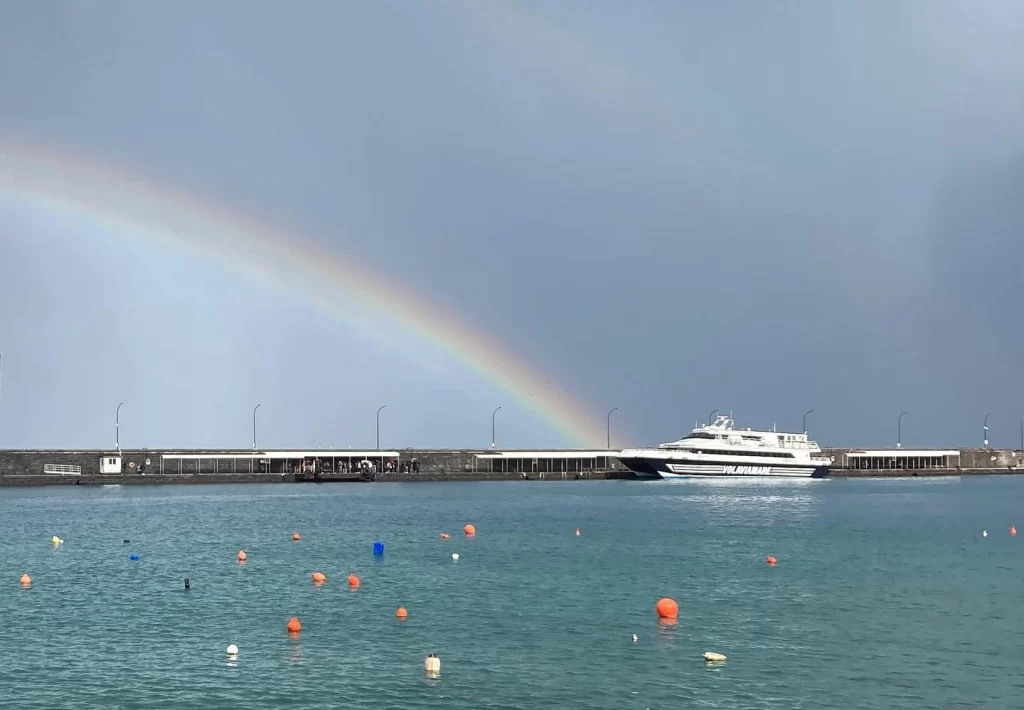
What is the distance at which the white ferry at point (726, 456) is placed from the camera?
183m

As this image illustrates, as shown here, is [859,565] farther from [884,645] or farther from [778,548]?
[884,645]

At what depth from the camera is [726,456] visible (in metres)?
183

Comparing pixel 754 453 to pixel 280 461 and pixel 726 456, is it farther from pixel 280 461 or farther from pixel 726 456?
pixel 280 461

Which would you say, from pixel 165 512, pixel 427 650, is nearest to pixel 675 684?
pixel 427 650

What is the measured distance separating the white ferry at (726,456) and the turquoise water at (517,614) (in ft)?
260

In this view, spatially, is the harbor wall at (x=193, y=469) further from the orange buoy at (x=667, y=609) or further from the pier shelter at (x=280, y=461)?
the orange buoy at (x=667, y=609)

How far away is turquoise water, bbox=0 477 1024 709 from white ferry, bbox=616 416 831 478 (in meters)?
79.3

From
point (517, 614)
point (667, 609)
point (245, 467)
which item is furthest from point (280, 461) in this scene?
point (667, 609)

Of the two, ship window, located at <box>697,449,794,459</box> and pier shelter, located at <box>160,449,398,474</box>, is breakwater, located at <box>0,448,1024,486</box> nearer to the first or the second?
pier shelter, located at <box>160,449,398,474</box>

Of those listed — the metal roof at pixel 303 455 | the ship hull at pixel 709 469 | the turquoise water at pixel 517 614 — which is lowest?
the turquoise water at pixel 517 614

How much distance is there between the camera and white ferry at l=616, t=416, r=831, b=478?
7190 inches

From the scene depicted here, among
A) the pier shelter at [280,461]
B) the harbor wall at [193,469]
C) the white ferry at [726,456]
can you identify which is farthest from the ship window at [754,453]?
the pier shelter at [280,461]

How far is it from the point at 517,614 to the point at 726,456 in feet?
454

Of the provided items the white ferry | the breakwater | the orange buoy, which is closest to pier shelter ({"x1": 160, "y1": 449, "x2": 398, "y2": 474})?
the breakwater
